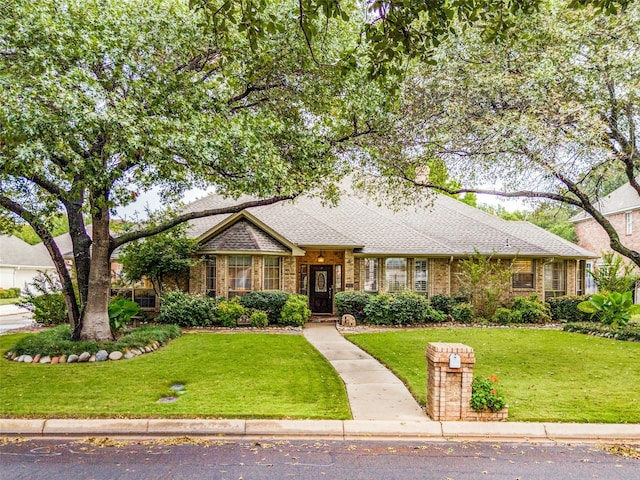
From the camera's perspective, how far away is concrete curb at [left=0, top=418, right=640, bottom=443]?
19.0ft

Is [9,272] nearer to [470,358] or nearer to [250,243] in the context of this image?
[250,243]

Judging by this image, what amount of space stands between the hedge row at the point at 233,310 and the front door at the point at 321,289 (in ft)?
9.00

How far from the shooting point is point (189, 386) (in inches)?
305

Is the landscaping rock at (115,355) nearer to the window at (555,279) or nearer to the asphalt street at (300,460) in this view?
the asphalt street at (300,460)

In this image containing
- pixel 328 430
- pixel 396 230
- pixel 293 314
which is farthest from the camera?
pixel 396 230

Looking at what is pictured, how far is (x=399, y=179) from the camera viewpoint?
1317cm

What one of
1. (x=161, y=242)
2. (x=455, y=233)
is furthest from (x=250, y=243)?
(x=455, y=233)

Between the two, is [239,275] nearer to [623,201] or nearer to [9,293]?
[623,201]

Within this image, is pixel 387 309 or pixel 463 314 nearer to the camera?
pixel 387 309

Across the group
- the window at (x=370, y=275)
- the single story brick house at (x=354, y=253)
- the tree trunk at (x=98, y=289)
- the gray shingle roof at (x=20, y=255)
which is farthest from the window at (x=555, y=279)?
the gray shingle roof at (x=20, y=255)

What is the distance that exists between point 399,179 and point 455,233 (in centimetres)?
770

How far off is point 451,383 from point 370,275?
1199 cm

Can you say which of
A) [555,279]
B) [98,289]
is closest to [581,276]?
[555,279]

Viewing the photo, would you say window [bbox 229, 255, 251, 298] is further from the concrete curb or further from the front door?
the concrete curb
